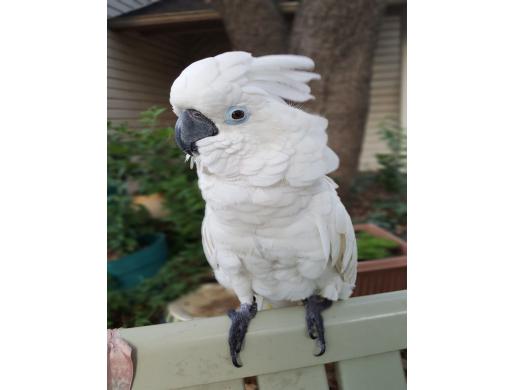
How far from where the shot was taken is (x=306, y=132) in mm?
792

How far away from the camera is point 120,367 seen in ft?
2.50

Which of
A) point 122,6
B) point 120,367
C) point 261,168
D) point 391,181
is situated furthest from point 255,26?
point 120,367

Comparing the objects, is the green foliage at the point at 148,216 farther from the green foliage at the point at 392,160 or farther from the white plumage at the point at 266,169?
the green foliage at the point at 392,160

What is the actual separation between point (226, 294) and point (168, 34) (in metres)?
1.36

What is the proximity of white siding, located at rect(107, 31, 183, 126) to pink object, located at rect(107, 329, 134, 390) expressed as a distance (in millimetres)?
713

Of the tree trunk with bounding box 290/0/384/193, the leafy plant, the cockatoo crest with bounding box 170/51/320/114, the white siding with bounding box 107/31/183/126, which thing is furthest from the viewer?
the leafy plant

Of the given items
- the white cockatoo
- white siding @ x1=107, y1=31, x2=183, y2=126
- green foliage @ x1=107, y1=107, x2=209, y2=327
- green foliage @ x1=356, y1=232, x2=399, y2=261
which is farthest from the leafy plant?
the white cockatoo

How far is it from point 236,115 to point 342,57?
142 centimetres

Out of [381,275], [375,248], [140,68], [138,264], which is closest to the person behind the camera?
[140,68]

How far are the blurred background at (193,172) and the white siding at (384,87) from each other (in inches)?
0.4

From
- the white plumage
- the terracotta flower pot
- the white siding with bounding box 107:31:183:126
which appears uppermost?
the white siding with bounding box 107:31:183:126

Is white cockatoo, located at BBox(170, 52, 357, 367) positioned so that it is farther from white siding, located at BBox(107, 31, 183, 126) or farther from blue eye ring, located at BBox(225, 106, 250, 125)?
white siding, located at BBox(107, 31, 183, 126)

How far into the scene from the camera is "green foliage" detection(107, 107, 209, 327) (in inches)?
70.6

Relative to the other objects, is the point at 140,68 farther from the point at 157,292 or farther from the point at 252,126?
the point at 157,292
